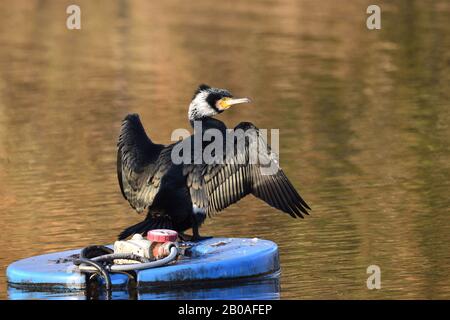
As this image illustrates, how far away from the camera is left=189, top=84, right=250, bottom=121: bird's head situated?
1138cm

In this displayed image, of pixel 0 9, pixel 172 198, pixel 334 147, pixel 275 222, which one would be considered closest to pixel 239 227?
pixel 275 222

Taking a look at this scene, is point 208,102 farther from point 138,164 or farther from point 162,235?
point 162,235

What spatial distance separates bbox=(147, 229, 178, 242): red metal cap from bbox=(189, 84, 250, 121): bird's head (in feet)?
3.72

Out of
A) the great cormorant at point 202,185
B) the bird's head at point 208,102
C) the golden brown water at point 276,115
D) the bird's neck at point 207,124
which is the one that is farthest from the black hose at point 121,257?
the bird's head at point 208,102

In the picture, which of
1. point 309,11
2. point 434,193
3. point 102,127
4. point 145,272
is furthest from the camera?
point 309,11

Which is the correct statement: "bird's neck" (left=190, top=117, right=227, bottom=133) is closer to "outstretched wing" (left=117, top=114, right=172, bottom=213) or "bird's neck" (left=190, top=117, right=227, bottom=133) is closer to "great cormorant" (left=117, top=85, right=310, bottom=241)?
"great cormorant" (left=117, top=85, right=310, bottom=241)

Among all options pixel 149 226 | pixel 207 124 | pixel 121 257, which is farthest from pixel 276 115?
pixel 121 257

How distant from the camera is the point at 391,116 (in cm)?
1830

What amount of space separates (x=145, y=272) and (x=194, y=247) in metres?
0.73

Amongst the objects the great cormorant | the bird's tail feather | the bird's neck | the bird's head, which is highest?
the bird's head

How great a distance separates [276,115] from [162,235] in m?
8.10

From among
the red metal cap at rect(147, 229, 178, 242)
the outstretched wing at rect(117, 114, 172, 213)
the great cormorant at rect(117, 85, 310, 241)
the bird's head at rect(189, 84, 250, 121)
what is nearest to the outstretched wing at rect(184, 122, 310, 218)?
the great cormorant at rect(117, 85, 310, 241)
